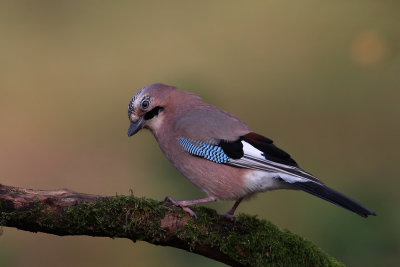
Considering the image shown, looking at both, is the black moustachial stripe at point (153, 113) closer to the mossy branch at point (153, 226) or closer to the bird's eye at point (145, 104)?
the bird's eye at point (145, 104)

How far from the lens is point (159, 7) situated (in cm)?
1333

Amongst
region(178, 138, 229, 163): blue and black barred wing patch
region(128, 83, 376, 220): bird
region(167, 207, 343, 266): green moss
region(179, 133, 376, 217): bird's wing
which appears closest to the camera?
region(167, 207, 343, 266): green moss

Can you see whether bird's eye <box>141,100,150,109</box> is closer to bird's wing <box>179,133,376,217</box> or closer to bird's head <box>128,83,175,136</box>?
bird's head <box>128,83,175,136</box>

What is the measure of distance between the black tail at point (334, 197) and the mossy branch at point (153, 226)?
38cm

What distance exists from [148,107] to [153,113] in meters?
0.10

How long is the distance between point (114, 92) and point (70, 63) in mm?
1175

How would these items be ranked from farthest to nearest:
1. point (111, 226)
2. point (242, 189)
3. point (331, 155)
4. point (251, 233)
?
1. point (331, 155)
2. point (242, 189)
3. point (251, 233)
4. point (111, 226)

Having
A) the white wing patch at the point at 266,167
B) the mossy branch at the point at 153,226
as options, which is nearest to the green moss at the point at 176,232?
the mossy branch at the point at 153,226

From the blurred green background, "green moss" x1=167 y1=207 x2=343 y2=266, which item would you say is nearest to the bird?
"green moss" x1=167 y1=207 x2=343 y2=266

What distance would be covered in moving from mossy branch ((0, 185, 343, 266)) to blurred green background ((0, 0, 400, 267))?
2.05m

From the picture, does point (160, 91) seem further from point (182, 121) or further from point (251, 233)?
point (251, 233)

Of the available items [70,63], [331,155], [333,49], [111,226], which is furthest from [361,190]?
[70,63]

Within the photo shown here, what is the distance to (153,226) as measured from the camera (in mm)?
4039

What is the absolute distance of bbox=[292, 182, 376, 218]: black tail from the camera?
403cm
